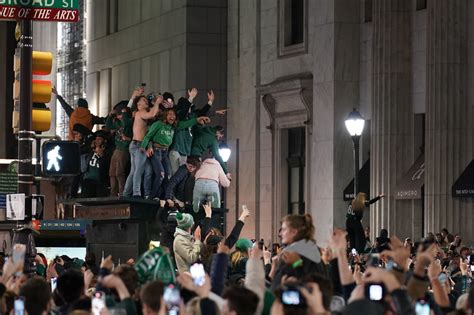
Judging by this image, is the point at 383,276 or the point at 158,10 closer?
the point at 383,276

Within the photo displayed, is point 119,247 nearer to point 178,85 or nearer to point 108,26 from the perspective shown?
point 178,85

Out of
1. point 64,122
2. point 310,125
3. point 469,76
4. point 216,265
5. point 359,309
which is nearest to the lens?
point 359,309

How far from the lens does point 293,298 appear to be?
36.8 feet

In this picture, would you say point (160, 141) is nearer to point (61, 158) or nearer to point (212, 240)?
point (61, 158)

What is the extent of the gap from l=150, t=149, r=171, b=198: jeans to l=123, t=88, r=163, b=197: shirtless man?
14 centimetres

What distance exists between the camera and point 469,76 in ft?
133

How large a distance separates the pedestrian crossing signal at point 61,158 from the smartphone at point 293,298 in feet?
46.8

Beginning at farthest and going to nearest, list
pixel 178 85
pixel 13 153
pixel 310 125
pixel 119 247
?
pixel 13 153 < pixel 178 85 < pixel 310 125 < pixel 119 247

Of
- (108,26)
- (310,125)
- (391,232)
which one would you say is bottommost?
(391,232)

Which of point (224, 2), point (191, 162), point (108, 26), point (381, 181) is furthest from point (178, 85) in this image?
point (191, 162)

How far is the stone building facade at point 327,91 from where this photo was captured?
4044 centimetres

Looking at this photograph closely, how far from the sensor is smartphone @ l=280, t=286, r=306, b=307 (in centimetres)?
1121

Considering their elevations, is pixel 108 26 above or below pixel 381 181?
above

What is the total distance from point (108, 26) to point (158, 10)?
219 inches
